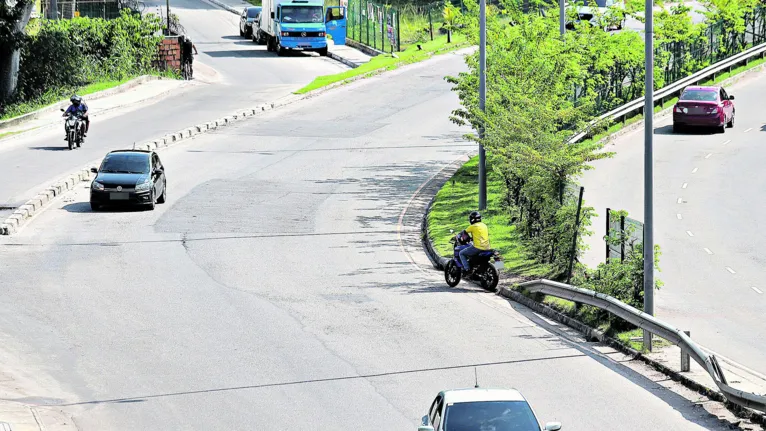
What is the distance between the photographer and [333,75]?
58.1m

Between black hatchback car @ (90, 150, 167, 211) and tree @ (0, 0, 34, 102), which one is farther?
tree @ (0, 0, 34, 102)

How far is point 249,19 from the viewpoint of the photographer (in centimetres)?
7481

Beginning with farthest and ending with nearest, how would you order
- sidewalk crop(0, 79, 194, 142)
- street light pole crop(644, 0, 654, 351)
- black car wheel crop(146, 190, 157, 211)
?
sidewalk crop(0, 79, 194, 142) < black car wheel crop(146, 190, 157, 211) < street light pole crop(644, 0, 654, 351)

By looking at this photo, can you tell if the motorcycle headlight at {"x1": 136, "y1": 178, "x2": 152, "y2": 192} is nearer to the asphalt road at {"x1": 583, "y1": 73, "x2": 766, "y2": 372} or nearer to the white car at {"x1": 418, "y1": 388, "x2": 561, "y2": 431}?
the asphalt road at {"x1": 583, "y1": 73, "x2": 766, "y2": 372}

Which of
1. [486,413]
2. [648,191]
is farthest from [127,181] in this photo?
[486,413]

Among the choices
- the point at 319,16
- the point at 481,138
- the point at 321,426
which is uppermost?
the point at 319,16

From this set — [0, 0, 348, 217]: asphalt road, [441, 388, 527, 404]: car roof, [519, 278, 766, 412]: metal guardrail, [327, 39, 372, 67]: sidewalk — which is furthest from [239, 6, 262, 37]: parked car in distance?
[441, 388, 527, 404]: car roof

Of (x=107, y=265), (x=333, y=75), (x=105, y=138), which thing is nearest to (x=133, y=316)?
(x=107, y=265)

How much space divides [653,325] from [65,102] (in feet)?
122

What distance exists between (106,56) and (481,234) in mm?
37507

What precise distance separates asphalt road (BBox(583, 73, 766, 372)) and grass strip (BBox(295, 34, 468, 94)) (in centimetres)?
1515

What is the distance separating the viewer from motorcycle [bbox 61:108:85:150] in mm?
40438

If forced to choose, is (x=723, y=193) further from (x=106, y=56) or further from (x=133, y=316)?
(x=106, y=56)

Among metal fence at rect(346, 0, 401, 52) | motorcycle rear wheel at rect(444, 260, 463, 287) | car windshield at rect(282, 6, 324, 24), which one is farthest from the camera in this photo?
metal fence at rect(346, 0, 401, 52)
